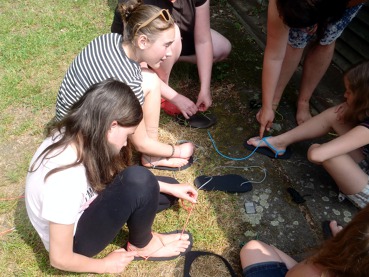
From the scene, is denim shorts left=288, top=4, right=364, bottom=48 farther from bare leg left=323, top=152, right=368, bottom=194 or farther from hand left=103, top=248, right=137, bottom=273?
hand left=103, top=248, right=137, bottom=273

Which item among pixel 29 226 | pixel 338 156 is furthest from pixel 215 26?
pixel 29 226

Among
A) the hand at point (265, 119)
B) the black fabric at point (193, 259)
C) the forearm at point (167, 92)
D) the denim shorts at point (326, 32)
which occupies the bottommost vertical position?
the black fabric at point (193, 259)

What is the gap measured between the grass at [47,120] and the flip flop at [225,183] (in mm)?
47

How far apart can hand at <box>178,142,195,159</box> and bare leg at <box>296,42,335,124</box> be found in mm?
868

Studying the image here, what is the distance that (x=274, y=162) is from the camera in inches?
99.0

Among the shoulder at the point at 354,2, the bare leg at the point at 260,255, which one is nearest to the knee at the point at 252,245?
the bare leg at the point at 260,255

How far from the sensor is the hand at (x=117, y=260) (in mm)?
1878

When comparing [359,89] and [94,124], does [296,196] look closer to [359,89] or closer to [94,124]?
[359,89]

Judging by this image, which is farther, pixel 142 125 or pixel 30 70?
pixel 30 70

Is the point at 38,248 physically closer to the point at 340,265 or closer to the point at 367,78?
the point at 340,265

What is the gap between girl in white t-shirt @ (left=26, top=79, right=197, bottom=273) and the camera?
145 centimetres

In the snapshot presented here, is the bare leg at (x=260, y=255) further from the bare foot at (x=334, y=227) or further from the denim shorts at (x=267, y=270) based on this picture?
the bare foot at (x=334, y=227)

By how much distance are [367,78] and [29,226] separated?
215 cm

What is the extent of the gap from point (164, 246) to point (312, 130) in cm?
126
